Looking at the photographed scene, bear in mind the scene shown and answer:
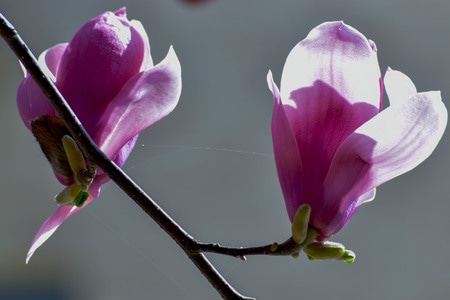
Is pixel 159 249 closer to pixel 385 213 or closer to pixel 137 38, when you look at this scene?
pixel 385 213

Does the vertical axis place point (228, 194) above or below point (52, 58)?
below

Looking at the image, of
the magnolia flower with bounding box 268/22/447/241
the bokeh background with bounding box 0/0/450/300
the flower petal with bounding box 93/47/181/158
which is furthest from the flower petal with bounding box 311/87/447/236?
the bokeh background with bounding box 0/0/450/300

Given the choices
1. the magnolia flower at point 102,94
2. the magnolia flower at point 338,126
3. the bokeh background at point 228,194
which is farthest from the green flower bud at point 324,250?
the bokeh background at point 228,194

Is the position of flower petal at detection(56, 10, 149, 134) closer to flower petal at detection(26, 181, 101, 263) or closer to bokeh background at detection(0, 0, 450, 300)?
flower petal at detection(26, 181, 101, 263)

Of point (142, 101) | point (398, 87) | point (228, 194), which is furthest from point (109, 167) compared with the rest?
point (228, 194)

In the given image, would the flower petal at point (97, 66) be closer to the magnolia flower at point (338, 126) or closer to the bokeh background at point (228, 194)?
the magnolia flower at point (338, 126)

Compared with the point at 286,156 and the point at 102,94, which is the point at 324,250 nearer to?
the point at 286,156
